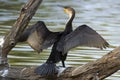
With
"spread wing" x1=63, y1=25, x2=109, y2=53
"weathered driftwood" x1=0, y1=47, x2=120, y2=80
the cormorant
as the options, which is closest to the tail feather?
the cormorant

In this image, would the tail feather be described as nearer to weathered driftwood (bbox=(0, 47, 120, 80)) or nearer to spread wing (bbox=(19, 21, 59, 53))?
weathered driftwood (bbox=(0, 47, 120, 80))

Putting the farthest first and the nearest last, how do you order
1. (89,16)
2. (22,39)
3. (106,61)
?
1. (89,16)
2. (22,39)
3. (106,61)

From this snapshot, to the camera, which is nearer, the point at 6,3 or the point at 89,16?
the point at 89,16

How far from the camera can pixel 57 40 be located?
333 inches

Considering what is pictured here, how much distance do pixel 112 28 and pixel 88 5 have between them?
5.72 meters

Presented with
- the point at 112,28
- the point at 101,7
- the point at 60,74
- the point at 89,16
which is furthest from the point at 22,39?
the point at 101,7

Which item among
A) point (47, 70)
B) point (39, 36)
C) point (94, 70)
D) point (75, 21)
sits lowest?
point (75, 21)

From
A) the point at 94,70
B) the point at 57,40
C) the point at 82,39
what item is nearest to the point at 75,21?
the point at 57,40

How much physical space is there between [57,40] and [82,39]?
0.42 m

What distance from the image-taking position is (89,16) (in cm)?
1833

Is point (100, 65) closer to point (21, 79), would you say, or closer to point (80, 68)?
point (80, 68)

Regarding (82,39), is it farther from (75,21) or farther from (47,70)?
(75,21)

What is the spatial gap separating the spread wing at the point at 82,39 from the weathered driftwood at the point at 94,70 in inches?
14.6

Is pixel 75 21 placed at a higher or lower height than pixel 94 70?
lower
